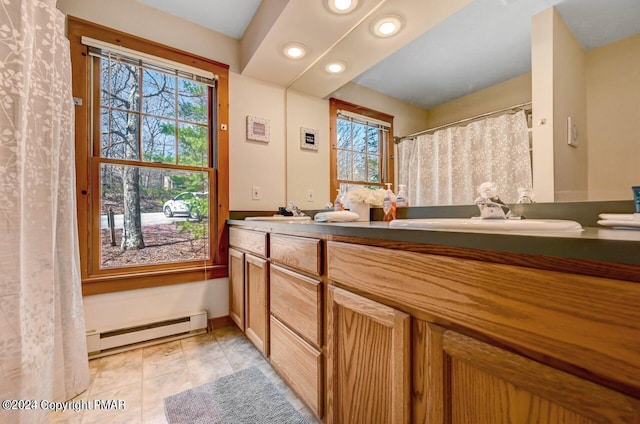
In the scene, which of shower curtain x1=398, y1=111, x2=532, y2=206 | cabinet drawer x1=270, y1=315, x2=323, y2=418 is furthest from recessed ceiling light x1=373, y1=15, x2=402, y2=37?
cabinet drawer x1=270, y1=315, x2=323, y2=418

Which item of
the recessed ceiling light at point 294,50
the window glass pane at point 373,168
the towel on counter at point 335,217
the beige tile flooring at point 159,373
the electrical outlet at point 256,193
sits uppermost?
the recessed ceiling light at point 294,50

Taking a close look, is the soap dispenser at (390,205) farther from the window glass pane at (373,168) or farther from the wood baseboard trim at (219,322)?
the wood baseboard trim at (219,322)

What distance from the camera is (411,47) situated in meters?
1.41

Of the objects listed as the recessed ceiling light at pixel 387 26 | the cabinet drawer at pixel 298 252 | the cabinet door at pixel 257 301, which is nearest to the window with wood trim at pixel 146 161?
the cabinet door at pixel 257 301

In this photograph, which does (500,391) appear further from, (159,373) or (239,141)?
(239,141)

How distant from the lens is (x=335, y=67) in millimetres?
1835

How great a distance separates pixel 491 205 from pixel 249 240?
125 centimetres

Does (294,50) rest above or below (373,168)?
above

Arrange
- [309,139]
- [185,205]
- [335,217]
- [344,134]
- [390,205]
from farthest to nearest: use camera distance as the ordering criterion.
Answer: [309,139], [185,205], [344,134], [390,205], [335,217]

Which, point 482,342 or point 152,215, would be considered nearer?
point 482,342

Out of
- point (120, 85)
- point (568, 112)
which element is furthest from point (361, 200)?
point (120, 85)

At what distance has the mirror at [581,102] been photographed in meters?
0.82

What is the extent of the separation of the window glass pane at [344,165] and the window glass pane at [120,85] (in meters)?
1.39

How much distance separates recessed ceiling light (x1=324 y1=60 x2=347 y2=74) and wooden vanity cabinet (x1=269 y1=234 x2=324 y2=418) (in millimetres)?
1264
